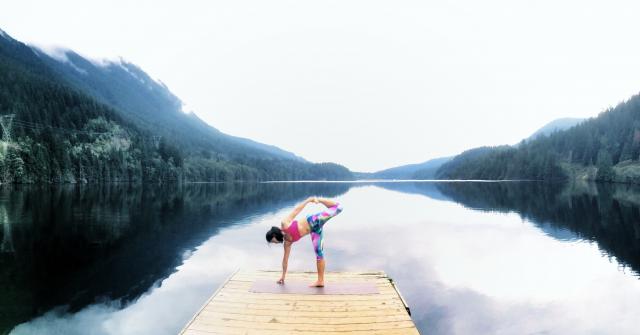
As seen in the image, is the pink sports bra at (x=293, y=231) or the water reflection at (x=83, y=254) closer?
the pink sports bra at (x=293, y=231)

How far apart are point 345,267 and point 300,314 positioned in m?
12.9

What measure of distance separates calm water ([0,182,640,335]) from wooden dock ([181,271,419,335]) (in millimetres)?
3398

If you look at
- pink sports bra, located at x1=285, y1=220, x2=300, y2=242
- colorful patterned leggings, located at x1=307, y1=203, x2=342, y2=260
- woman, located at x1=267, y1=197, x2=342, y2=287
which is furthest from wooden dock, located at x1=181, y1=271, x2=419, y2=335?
pink sports bra, located at x1=285, y1=220, x2=300, y2=242

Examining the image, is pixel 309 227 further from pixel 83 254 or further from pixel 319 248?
pixel 83 254

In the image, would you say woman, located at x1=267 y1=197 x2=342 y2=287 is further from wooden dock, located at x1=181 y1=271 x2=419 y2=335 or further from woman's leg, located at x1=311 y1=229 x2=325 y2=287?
wooden dock, located at x1=181 y1=271 x2=419 y2=335

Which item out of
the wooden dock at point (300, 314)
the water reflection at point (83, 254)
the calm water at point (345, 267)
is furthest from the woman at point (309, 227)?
the water reflection at point (83, 254)

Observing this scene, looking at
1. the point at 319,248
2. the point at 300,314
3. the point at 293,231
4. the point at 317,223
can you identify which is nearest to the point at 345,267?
the point at 319,248

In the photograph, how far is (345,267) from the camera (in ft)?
79.7

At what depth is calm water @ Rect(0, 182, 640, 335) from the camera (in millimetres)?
15617

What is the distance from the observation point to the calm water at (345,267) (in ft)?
51.2

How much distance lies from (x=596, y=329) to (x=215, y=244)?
24.3 m

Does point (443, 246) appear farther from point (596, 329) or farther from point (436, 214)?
point (436, 214)

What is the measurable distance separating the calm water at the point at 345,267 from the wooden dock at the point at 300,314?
3398 mm

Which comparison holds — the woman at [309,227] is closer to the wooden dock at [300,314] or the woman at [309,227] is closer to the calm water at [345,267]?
the wooden dock at [300,314]
